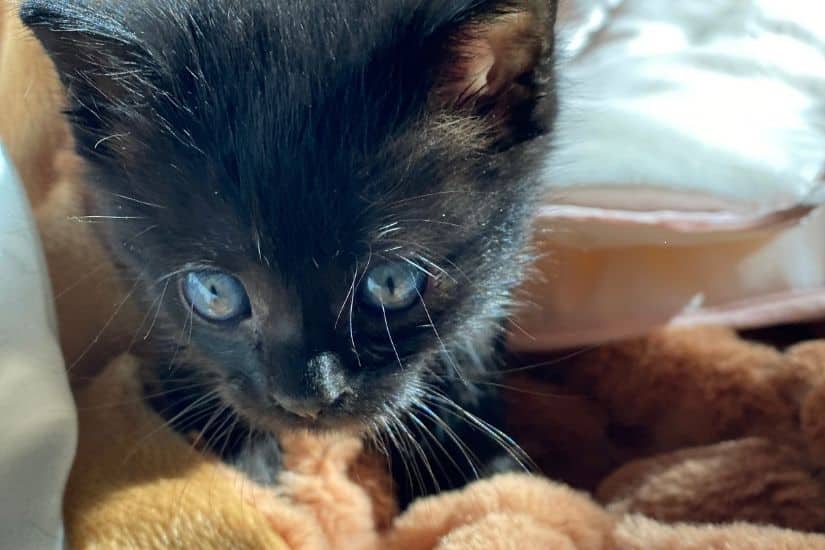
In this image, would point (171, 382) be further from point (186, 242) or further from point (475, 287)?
point (475, 287)

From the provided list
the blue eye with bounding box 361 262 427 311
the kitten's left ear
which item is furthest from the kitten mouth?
the kitten's left ear

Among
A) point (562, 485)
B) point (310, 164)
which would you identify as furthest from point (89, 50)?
point (562, 485)

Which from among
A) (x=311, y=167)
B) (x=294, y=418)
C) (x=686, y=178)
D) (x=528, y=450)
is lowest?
(x=528, y=450)

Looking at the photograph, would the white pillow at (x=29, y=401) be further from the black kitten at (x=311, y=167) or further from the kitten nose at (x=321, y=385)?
the kitten nose at (x=321, y=385)

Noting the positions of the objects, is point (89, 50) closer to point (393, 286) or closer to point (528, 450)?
point (393, 286)

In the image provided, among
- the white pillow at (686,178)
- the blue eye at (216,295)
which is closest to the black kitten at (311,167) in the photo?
the blue eye at (216,295)

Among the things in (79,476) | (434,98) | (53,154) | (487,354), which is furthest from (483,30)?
(53,154)
